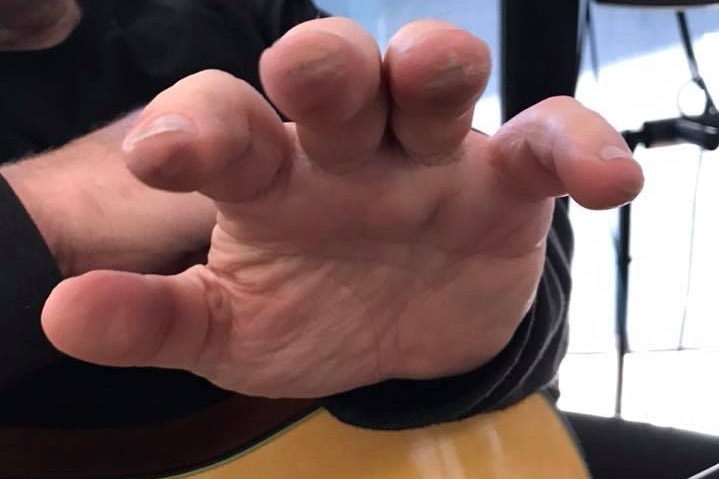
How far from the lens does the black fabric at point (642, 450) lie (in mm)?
710

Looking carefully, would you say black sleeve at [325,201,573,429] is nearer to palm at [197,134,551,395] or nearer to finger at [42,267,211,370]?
palm at [197,134,551,395]

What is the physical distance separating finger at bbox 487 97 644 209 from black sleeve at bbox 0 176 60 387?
0.73 ft

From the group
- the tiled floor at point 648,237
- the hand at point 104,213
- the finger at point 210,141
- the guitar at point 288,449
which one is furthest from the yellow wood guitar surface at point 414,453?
the tiled floor at point 648,237

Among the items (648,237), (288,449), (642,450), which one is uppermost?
(288,449)

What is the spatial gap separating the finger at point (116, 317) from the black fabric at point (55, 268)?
0.09 m

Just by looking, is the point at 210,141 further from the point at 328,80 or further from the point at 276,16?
the point at 276,16

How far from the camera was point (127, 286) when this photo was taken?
332mm

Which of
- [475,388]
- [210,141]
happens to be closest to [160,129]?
[210,141]

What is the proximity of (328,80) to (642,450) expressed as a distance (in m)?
0.55

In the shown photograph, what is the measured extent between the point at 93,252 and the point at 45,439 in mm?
142

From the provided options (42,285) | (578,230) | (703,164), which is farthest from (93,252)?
(703,164)

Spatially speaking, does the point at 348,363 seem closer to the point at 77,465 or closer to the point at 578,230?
the point at 77,465

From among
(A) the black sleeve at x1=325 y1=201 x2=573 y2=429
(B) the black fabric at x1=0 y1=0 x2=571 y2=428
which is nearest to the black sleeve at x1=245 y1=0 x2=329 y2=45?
(B) the black fabric at x1=0 y1=0 x2=571 y2=428

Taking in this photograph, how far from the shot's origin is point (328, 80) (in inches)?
11.6
